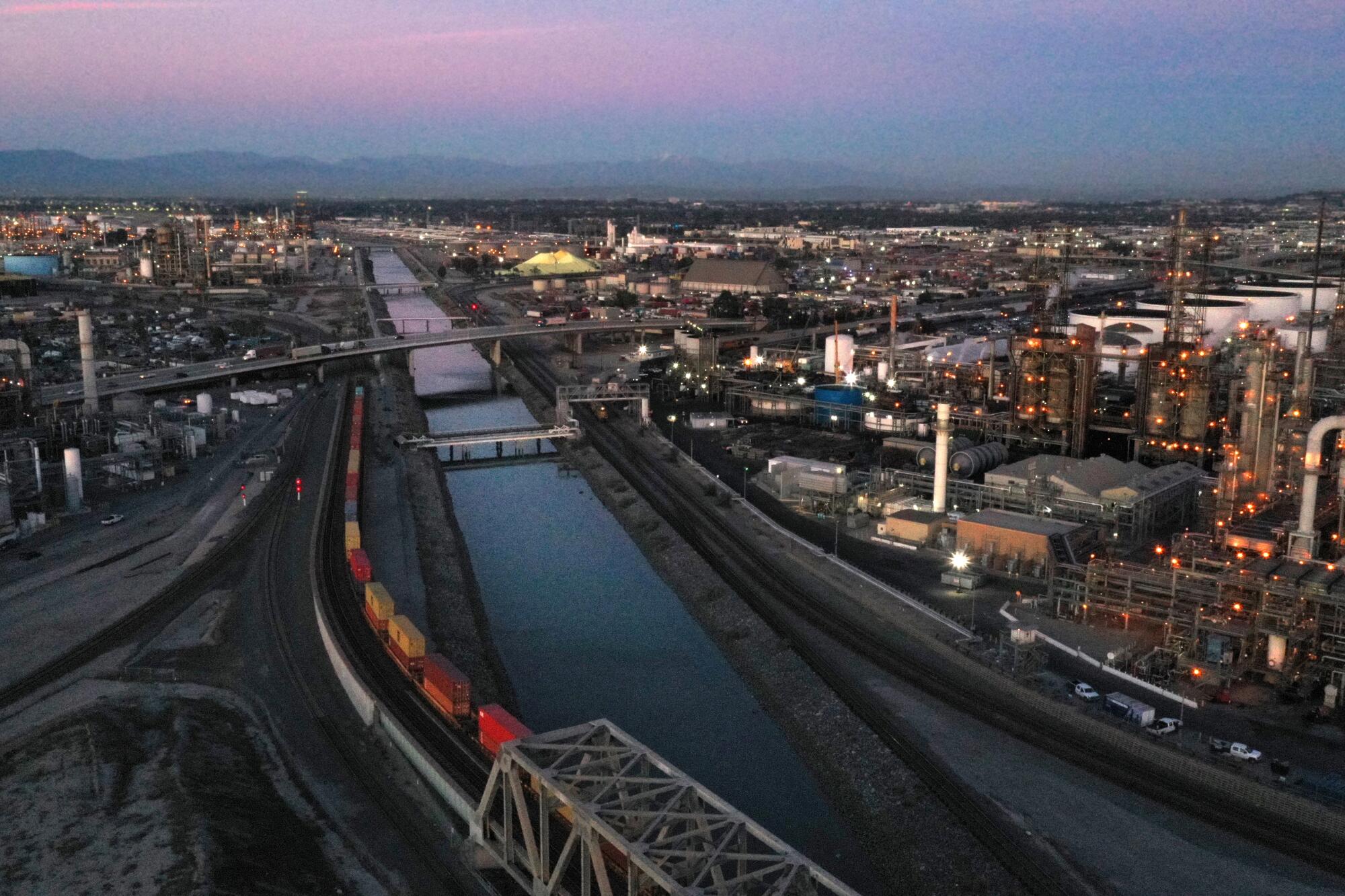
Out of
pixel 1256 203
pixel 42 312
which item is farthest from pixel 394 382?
pixel 1256 203

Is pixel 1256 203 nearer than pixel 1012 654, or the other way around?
pixel 1012 654

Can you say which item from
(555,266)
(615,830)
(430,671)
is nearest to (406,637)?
(430,671)

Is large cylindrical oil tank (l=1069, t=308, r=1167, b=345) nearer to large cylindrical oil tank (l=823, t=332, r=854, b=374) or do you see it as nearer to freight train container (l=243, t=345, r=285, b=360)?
large cylindrical oil tank (l=823, t=332, r=854, b=374)

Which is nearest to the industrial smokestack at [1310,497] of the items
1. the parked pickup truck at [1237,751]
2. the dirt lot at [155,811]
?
the parked pickup truck at [1237,751]

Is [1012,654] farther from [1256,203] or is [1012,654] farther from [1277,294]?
[1256,203]

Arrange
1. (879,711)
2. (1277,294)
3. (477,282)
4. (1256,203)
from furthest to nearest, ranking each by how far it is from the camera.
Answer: (1256,203) → (477,282) → (1277,294) → (879,711)

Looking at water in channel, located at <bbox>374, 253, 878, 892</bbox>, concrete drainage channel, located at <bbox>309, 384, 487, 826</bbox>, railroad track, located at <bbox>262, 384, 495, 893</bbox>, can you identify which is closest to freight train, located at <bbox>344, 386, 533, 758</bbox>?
concrete drainage channel, located at <bbox>309, 384, 487, 826</bbox>
